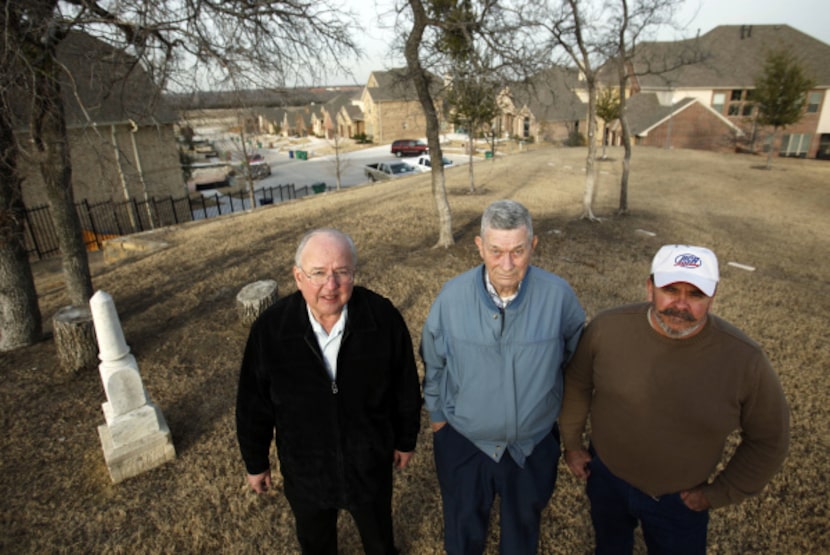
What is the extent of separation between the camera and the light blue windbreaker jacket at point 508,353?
2.22 meters

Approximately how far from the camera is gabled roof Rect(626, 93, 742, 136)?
35125 millimetres

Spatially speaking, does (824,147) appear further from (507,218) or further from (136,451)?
(136,451)

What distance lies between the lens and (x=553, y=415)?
2.38 m

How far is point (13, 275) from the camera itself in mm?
Result: 5656

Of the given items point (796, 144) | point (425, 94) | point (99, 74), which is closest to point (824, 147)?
point (796, 144)

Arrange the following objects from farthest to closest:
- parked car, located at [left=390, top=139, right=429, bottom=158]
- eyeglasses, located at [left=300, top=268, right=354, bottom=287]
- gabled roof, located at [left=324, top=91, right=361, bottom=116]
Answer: gabled roof, located at [left=324, top=91, right=361, bottom=116] < parked car, located at [left=390, top=139, right=429, bottom=158] < eyeglasses, located at [left=300, top=268, right=354, bottom=287]

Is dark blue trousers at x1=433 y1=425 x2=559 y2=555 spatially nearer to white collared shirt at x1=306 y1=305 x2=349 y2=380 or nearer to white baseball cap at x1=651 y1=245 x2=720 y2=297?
A: white collared shirt at x1=306 y1=305 x2=349 y2=380

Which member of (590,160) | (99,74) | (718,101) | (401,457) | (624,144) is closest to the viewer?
(401,457)

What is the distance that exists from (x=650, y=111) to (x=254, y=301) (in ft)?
142

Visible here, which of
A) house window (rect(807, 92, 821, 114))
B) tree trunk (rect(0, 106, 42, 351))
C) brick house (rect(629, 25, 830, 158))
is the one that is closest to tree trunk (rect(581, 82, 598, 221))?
tree trunk (rect(0, 106, 42, 351))

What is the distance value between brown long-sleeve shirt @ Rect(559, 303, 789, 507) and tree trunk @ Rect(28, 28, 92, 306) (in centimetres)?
625

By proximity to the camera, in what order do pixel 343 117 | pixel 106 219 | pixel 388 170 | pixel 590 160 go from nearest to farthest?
pixel 590 160 < pixel 106 219 < pixel 388 170 < pixel 343 117

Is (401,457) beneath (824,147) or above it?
above

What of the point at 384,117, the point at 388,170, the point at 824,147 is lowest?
the point at 824,147
